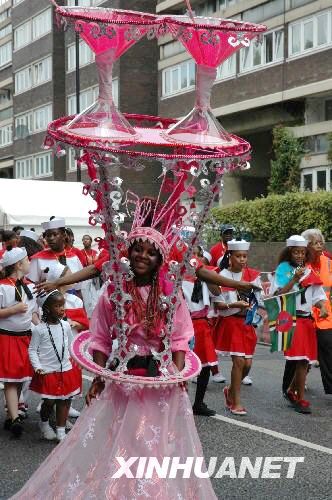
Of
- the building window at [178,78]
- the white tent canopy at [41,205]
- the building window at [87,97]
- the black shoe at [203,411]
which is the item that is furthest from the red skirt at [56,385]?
the building window at [87,97]

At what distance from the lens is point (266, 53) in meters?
27.9

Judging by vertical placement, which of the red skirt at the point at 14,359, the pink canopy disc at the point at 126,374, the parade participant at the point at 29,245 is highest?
the parade participant at the point at 29,245

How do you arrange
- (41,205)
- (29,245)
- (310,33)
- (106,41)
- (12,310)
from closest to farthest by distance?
(106,41), (12,310), (29,245), (41,205), (310,33)

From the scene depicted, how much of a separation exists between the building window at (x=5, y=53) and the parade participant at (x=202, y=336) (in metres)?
47.5

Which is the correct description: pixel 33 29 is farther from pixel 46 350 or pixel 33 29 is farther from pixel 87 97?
pixel 46 350

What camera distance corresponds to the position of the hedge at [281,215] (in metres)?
21.9

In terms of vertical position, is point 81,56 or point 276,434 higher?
point 81,56

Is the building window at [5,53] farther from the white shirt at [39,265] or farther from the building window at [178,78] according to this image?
the white shirt at [39,265]

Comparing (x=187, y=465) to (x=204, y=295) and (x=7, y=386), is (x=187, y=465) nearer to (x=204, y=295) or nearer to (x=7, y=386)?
(x=7, y=386)

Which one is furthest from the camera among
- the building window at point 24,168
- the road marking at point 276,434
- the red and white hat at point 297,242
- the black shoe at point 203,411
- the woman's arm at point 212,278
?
the building window at point 24,168

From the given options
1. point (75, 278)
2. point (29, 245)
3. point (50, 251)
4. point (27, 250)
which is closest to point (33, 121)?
point (29, 245)

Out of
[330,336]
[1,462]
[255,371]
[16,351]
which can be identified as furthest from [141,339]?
[255,371]

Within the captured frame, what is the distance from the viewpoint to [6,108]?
5366cm

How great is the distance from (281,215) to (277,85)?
5.88 metres
